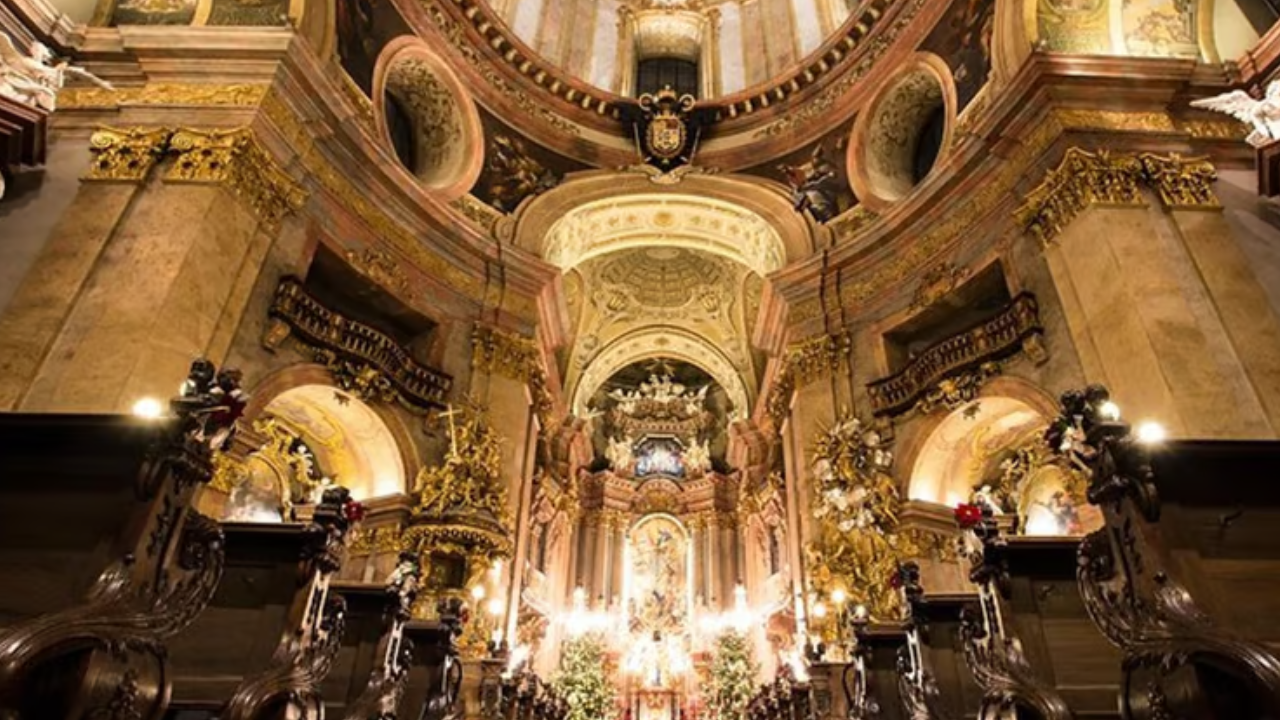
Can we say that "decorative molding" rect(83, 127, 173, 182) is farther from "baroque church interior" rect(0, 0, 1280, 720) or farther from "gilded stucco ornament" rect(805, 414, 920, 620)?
"gilded stucco ornament" rect(805, 414, 920, 620)

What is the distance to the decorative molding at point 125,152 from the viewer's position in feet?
30.7

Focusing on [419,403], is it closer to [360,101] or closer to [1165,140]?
[360,101]

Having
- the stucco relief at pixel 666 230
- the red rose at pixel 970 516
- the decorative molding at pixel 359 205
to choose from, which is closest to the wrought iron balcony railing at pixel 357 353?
Result: the decorative molding at pixel 359 205

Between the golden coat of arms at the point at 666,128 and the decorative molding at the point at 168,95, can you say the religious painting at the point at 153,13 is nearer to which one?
the decorative molding at the point at 168,95

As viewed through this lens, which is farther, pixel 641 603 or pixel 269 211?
pixel 641 603

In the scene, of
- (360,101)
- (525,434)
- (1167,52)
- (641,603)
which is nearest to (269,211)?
Answer: (360,101)

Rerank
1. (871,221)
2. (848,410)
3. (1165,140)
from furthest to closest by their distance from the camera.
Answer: (871,221) → (848,410) → (1165,140)

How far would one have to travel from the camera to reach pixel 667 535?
23.7 metres

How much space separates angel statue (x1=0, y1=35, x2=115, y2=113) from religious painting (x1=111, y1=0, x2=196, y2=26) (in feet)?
6.36

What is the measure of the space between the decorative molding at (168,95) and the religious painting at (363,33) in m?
2.33

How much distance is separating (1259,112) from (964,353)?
4.28 metres

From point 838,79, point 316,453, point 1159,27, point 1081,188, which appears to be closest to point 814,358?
point 1081,188

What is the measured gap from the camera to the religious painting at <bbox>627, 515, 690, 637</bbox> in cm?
2159

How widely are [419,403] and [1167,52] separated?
1190 centimetres
